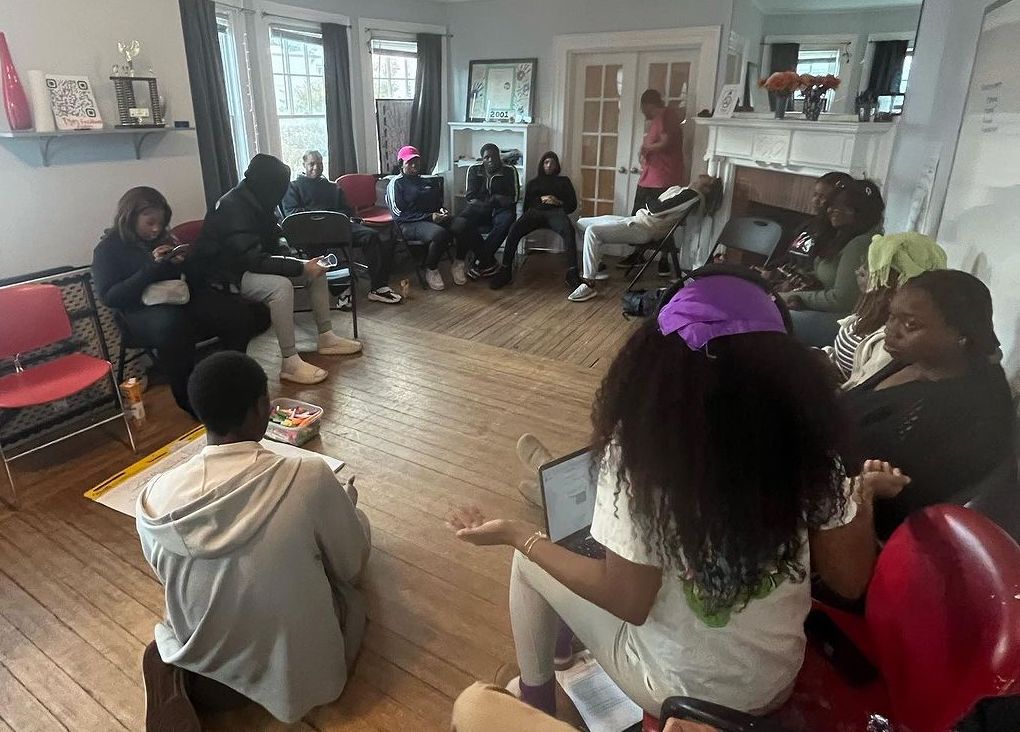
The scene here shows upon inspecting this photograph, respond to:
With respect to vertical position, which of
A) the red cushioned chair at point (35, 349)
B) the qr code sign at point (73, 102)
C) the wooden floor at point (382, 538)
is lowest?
the wooden floor at point (382, 538)

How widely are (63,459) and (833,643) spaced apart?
294cm

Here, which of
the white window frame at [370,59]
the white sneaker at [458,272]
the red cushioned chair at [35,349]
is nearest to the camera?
the red cushioned chair at [35,349]

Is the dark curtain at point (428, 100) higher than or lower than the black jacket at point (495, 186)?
higher

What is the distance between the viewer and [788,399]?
2.81 feet

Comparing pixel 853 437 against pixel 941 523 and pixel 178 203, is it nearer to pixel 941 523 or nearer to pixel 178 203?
pixel 941 523

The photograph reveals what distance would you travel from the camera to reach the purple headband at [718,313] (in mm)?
868

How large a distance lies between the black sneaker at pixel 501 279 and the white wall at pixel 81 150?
242cm

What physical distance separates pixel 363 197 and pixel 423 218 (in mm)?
687

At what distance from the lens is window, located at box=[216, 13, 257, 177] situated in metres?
4.71

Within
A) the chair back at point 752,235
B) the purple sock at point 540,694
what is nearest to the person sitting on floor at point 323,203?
the chair back at point 752,235

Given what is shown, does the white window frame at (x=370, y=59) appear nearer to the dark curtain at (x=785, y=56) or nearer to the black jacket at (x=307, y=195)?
the black jacket at (x=307, y=195)

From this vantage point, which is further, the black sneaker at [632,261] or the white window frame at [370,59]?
the white window frame at [370,59]

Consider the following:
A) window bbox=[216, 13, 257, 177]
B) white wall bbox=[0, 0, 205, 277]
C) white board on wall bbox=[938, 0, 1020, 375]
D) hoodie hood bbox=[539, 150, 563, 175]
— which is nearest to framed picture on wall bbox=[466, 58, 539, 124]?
hoodie hood bbox=[539, 150, 563, 175]

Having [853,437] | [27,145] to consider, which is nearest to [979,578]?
[853,437]
